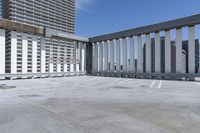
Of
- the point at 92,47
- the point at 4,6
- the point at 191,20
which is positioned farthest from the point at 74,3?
the point at 191,20

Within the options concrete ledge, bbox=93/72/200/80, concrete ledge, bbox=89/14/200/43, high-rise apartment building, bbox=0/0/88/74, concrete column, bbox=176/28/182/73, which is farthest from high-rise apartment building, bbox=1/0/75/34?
concrete column, bbox=176/28/182/73

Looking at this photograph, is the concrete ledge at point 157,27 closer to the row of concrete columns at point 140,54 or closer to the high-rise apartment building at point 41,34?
the row of concrete columns at point 140,54

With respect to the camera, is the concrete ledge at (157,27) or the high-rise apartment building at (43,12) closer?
the concrete ledge at (157,27)

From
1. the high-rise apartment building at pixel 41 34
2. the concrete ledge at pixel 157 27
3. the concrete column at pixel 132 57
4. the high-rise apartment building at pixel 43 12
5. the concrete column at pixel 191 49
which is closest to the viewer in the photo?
the concrete ledge at pixel 157 27

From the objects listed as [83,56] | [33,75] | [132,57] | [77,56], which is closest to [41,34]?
[33,75]

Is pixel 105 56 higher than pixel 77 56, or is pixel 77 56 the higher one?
pixel 77 56

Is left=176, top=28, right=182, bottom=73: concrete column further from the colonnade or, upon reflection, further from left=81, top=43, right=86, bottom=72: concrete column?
left=81, top=43, right=86, bottom=72: concrete column

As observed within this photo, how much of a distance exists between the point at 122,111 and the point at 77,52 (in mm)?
34906

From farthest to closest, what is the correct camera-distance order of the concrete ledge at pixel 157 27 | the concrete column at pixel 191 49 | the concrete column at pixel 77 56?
the concrete column at pixel 77 56 → the concrete column at pixel 191 49 → the concrete ledge at pixel 157 27

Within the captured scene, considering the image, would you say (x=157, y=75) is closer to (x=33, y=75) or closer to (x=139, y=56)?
(x=139, y=56)

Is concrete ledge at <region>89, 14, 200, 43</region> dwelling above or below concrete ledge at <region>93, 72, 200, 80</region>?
above

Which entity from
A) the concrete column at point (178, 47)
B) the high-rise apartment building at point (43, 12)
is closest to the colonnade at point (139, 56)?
the concrete column at point (178, 47)

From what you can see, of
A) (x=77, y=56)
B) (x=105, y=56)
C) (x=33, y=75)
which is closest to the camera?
(x=33, y=75)

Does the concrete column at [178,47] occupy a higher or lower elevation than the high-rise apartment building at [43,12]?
lower
